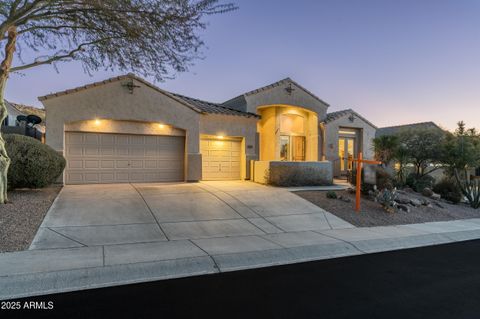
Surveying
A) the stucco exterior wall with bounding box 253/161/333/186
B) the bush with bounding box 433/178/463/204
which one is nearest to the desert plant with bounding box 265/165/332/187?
the stucco exterior wall with bounding box 253/161/333/186

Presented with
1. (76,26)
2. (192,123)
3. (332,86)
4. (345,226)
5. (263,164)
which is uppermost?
(332,86)

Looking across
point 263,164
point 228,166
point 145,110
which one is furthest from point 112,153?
point 263,164

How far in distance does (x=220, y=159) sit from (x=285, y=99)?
638 centimetres

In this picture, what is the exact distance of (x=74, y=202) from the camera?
33.0ft

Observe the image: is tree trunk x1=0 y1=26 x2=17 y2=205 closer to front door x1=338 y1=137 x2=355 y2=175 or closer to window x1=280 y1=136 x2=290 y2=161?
window x1=280 y1=136 x2=290 y2=161

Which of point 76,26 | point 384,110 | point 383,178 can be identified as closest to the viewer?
point 76,26

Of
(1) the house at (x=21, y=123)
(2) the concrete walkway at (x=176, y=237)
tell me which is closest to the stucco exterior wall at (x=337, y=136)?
(2) the concrete walkway at (x=176, y=237)

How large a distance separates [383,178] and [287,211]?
5.49 m

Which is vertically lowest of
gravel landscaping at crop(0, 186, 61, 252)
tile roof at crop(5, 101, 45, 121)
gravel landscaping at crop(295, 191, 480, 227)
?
gravel landscaping at crop(295, 191, 480, 227)

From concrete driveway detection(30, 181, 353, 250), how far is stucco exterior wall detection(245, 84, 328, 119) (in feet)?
25.7

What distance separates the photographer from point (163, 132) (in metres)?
15.4

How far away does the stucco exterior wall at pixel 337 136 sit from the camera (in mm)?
21734

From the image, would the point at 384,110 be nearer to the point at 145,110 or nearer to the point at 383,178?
the point at 383,178

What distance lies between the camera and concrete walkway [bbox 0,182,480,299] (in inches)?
200
